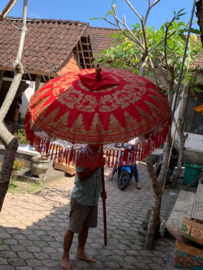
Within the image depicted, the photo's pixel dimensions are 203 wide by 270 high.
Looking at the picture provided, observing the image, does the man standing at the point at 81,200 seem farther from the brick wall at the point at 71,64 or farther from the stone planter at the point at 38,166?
the brick wall at the point at 71,64

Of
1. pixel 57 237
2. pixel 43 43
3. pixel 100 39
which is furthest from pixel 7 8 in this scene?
pixel 100 39

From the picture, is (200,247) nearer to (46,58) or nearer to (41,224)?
(41,224)

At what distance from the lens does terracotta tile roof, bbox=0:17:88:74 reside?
8258 mm

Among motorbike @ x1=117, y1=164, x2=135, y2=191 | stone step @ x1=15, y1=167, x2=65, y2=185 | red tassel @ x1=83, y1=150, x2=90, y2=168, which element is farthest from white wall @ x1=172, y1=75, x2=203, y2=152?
red tassel @ x1=83, y1=150, x2=90, y2=168

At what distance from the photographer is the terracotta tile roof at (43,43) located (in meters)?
8.26

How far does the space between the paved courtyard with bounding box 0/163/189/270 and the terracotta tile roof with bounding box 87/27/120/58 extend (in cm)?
1163

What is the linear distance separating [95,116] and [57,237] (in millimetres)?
2495

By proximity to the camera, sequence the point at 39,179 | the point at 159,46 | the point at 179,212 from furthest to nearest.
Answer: the point at 39,179 → the point at 159,46 → the point at 179,212

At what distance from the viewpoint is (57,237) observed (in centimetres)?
399

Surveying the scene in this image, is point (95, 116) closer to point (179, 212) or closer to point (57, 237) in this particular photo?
point (57, 237)

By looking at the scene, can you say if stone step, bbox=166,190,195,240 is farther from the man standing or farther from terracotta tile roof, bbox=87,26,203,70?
terracotta tile roof, bbox=87,26,203,70

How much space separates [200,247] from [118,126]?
1.95 metres

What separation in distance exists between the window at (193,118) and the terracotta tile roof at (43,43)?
539 centimetres

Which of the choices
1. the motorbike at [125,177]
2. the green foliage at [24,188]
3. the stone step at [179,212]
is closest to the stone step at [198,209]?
the stone step at [179,212]
